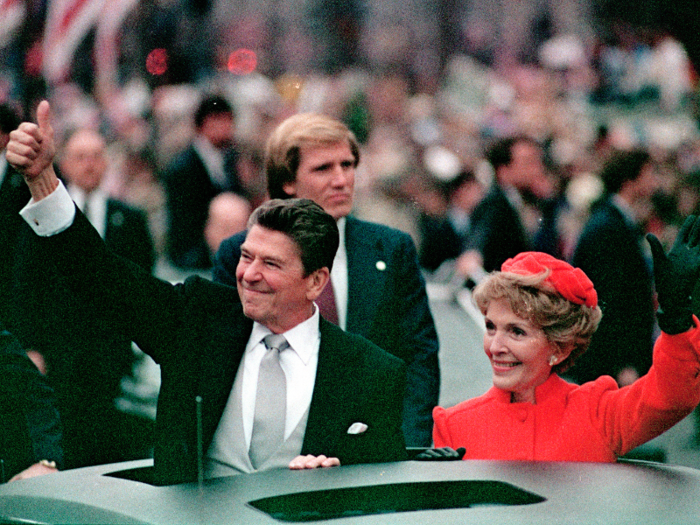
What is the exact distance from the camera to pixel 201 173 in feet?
21.4

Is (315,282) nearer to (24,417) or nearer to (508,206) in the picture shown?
(24,417)

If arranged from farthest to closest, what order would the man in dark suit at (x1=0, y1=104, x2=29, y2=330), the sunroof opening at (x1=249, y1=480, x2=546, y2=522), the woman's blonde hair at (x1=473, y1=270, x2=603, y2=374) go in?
1. the man in dark suit at (x1=0, y1=104, x2=29, y2=330)
2. the woman's blonde hair at (x1=473, y1=270, x2=603, y2=374)
3. the sunroof opening at (x1=249, y1=480, x2=546, y2=522)

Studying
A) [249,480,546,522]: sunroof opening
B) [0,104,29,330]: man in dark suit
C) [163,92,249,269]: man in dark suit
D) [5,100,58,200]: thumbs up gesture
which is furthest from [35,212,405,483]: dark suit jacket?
[163,92,249,269]: man in dark suit

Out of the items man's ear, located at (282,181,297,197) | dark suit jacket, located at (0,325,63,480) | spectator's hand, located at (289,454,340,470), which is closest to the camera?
spectator's hand, located at (289,454,340,470)

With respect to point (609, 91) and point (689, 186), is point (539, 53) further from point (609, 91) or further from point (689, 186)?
point (689, 186)

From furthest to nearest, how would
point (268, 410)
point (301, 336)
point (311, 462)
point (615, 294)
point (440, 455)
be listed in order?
point (615, 294)
point (301, 336)
point (268, 410)
point (440, 455)
point (311, 462)

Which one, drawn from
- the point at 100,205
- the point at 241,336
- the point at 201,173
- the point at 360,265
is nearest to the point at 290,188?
the point at 360,265

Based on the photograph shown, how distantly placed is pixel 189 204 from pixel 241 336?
401 cm

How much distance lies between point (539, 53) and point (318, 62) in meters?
2.31

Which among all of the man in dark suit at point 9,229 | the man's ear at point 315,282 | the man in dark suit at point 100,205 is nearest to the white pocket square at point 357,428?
the man's ear at point 315,282

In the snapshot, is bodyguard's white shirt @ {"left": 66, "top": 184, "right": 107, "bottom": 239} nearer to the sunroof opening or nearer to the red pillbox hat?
the red pillbox hat

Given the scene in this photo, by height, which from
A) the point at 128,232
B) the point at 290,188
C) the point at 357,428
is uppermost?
the point at 128,232

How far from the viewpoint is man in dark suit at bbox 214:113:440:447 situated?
11.5ft

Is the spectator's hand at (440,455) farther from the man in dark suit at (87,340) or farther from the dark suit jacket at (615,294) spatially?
the man in dark suit at (87,340)
